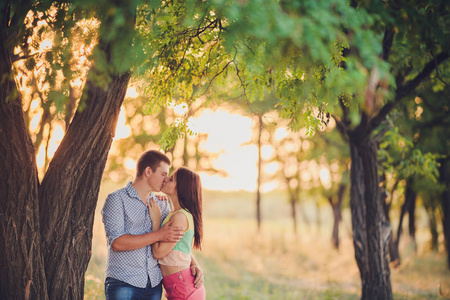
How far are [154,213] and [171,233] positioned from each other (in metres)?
0.41

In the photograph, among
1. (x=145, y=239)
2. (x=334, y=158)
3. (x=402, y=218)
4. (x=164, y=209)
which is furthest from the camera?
(x=334, y=158)

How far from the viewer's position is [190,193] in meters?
4.36

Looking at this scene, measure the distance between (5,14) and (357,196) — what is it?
22.0ft

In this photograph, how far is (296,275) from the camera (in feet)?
46.4

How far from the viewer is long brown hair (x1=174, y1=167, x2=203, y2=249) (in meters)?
4.35

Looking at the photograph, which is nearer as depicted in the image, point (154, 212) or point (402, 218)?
point (154, 212)

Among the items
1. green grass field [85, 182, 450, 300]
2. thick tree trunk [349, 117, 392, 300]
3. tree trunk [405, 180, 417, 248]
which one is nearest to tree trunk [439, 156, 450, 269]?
green grass field [85, 182, 450, 300]

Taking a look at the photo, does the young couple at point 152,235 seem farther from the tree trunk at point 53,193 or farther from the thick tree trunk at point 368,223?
the thick tree trunk at point 368,223

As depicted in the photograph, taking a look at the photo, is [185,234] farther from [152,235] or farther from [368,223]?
[368,223]

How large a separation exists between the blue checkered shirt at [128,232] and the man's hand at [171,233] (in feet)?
0.90

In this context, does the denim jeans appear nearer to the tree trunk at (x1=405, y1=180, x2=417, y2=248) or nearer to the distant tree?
the distant tree

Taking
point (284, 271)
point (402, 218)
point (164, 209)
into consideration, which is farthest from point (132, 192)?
point (402, 218)

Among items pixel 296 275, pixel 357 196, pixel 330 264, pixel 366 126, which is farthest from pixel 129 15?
pixel 330 264

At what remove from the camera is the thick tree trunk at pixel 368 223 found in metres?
8.04
